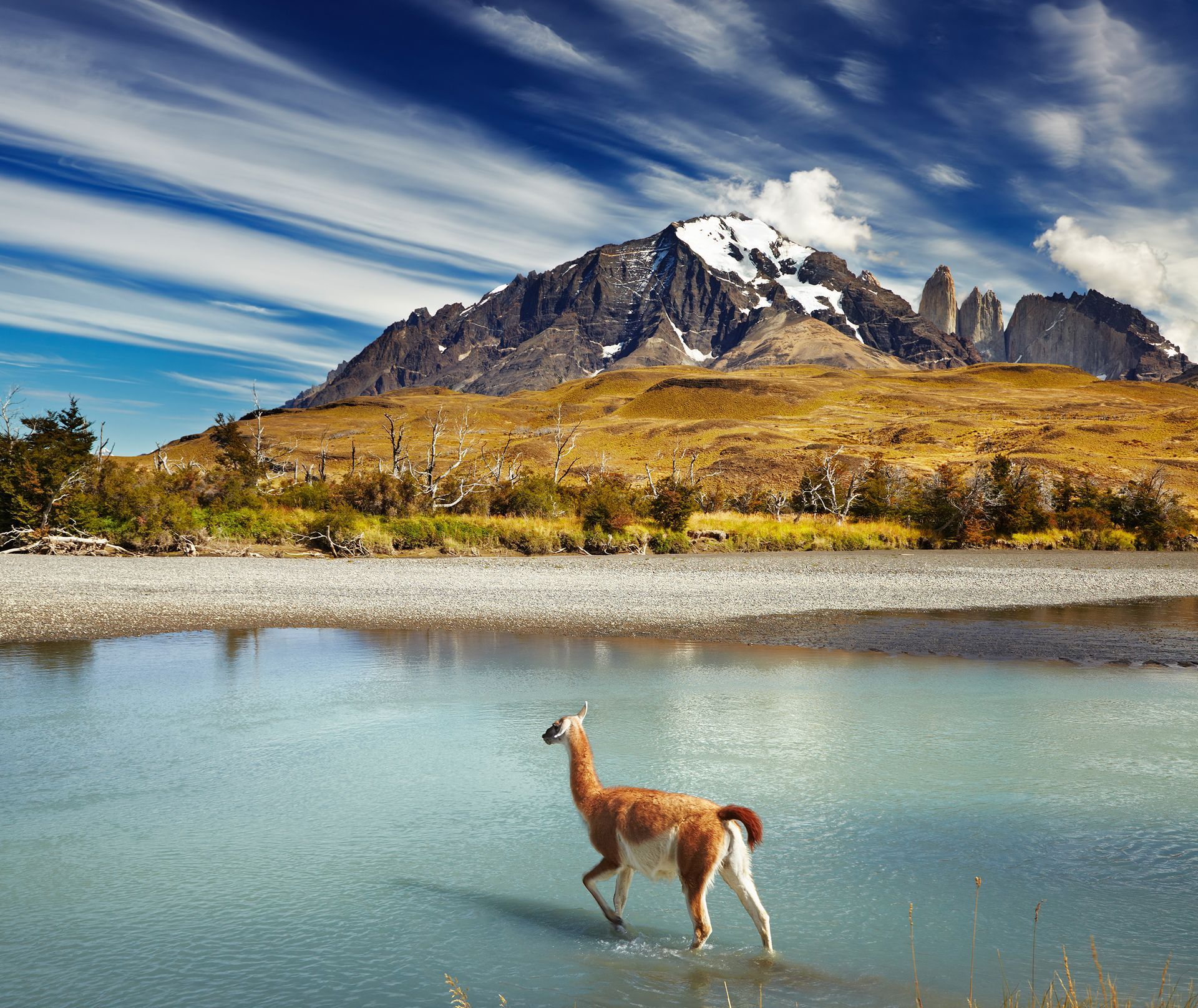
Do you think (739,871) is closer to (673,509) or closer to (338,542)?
(338,542)

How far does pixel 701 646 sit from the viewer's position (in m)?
14.7

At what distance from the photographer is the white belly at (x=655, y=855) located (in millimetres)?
4375

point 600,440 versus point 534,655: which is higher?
point 600,440

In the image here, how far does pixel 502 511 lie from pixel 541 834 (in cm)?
2745

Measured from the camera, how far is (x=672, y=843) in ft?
14.3

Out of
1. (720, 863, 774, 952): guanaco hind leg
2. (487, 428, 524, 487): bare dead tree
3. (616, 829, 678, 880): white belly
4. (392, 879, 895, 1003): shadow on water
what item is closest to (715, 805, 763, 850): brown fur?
(720, 863, 774, 952): guanaco hind leg

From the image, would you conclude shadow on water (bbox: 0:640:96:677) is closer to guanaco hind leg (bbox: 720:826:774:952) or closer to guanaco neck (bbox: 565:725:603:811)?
guanaco neck (bbox: 565:725:603:811)

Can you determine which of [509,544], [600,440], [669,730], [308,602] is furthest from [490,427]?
[669,730]

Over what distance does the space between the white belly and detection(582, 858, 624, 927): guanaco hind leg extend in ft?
0.55

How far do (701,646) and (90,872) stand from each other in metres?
10.2

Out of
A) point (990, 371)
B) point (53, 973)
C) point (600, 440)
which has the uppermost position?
point (990, 371)

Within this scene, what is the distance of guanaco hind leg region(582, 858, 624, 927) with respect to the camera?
4770 mm

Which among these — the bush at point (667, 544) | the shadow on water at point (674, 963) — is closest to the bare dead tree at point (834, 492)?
the bush at point (667, 544)

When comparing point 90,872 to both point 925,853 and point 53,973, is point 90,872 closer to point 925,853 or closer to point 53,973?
point 53,973
